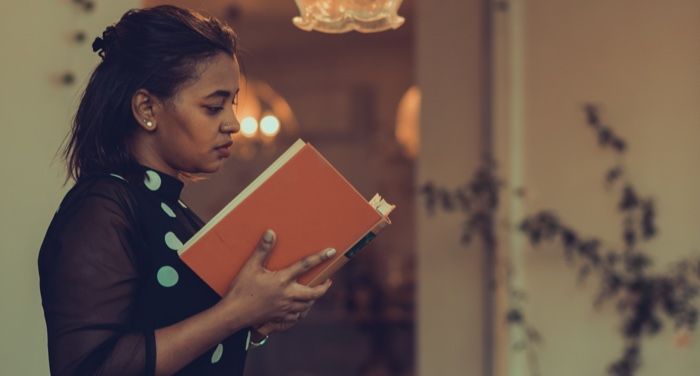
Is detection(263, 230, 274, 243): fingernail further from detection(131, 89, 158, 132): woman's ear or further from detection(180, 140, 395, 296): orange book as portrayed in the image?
detection(131, 89, 158, 132): woman's ear

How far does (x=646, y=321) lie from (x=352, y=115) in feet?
19.9

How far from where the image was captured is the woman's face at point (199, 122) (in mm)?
1483

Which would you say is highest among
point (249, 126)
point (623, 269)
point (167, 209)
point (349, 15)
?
point (349, 15)

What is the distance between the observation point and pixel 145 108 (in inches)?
58.7

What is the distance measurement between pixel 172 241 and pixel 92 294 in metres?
0.18

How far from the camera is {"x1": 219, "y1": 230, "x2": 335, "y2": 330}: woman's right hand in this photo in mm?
1399

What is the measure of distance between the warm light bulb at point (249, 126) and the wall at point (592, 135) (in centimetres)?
250

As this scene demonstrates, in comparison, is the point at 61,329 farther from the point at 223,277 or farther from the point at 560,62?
the point at 560,62

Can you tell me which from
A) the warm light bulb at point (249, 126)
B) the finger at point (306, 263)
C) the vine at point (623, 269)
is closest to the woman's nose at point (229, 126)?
the finger at point (306, 263)

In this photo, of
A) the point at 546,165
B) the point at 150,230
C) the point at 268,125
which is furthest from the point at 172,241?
the point at 268,125

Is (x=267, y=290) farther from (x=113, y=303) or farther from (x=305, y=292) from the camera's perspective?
(x=113, y=303)

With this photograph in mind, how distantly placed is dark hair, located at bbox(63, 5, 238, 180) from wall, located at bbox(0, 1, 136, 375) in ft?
2.87

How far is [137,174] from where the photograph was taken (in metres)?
1.49

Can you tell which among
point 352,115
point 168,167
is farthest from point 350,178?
point 168,167
